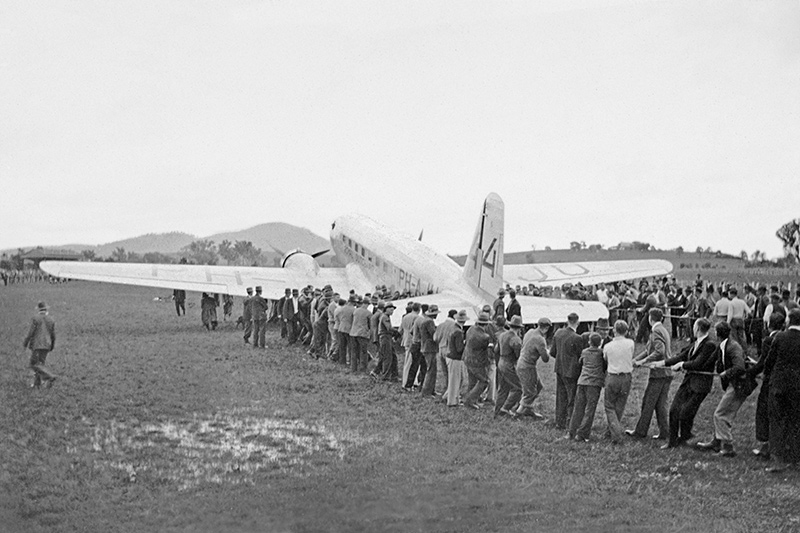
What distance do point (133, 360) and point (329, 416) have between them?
8.25 meters

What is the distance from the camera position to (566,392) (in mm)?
12242

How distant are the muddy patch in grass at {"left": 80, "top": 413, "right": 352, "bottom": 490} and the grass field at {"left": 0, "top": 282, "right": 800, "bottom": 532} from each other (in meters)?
0.03

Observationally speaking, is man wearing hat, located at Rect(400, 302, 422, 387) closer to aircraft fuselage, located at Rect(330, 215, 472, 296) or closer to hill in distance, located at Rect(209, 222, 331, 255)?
aircraft fuselage, located at Rect(330, 215, 472, 296)

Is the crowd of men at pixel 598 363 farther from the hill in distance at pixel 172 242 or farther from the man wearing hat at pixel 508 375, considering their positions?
the hill in distance at pixel 172 242

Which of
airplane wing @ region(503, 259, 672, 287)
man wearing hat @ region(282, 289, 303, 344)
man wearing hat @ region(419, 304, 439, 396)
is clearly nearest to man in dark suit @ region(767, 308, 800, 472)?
man wearing hat @ region(419, 304, 439, 396)

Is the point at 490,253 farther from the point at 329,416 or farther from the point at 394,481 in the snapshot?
the point at 394,481

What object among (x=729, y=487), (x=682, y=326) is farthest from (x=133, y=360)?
(x=682, y=326)

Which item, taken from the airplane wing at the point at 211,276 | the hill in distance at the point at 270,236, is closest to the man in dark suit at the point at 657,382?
the hill in distance at the point at 270,236

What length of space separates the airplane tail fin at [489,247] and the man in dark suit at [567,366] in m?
9.29

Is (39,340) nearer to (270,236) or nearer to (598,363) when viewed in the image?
(598,363)

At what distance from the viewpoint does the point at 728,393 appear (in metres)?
10.6

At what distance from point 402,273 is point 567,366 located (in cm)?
1433

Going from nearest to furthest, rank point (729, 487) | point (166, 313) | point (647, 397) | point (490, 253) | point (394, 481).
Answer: point (394, 481)
point (729, 487)
point (647, 397)
point (490, 253)
point (166, 313)

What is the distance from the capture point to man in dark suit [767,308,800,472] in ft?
31.9
